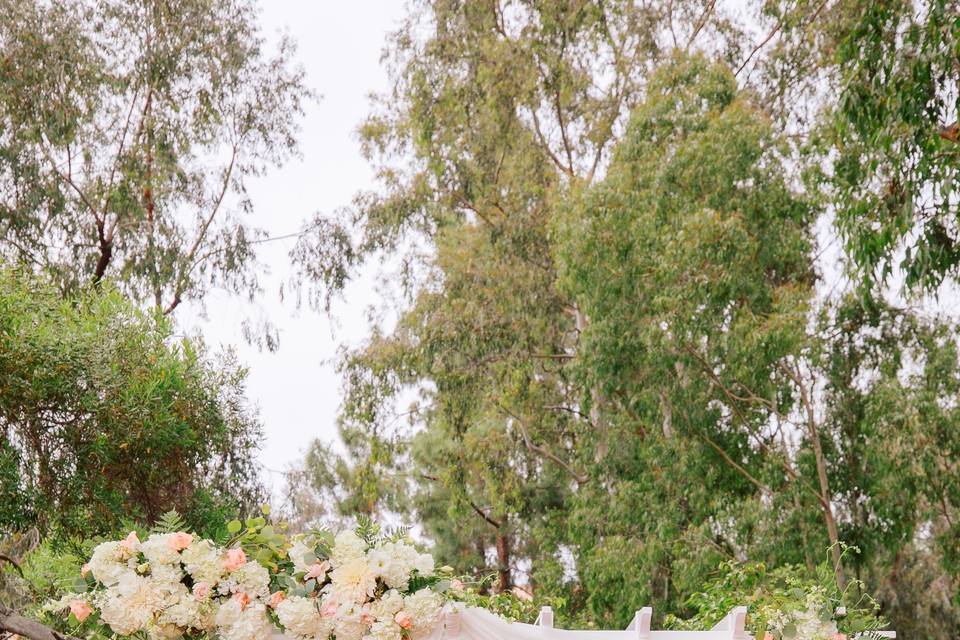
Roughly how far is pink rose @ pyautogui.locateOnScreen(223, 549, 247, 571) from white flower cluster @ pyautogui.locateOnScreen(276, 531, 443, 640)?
18 centimetres

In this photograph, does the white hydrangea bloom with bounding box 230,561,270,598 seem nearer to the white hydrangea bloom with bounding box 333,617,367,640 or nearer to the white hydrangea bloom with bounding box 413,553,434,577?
the white hydrangea bloom with bounding box 333,617,367,640

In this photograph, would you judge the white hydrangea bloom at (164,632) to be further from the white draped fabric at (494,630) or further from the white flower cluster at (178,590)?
the white draped fabric at (494,630)

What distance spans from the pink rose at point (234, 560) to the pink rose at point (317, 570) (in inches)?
6.9

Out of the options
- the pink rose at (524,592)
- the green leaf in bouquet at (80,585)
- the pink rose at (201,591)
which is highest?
the pink rose at (524,592)

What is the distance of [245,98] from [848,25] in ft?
18.9

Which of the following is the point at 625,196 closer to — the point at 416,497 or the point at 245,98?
the point at 245,98

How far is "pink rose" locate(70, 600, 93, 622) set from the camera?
9.66 feet

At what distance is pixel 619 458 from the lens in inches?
367

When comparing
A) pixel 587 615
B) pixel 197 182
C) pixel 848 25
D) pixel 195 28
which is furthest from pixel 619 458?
pixel 195 28

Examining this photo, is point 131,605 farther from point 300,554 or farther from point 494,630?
point 494,630

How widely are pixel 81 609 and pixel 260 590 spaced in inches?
19.1

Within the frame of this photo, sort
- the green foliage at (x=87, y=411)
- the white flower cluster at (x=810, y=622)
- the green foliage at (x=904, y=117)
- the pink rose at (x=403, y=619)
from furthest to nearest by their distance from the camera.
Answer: the green foliage at (x=87, y=411) → the green foliage at (x=904, y=117) → the white flower cluster at (x=810, y=622) → the pink rose at (x=403, y=619)

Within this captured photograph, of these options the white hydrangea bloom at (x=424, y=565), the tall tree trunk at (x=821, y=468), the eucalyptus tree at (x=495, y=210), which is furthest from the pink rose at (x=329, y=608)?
the eucalyptus tree at (x=495, y=210)

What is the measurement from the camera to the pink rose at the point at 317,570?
2.93 metres
